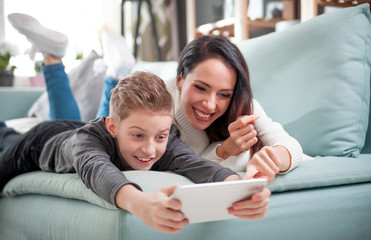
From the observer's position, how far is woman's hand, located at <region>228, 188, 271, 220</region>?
2.16 feet

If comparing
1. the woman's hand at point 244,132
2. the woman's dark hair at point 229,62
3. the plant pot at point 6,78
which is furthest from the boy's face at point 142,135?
the plant pot at point 6,78

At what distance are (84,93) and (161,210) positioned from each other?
1513 mm

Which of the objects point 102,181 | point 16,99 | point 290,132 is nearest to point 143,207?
point 102,181

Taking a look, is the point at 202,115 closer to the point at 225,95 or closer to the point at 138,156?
the point at 225,95

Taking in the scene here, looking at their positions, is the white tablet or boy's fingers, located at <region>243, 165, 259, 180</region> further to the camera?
boy's fingers, located at <region>243, 165, 259, 180</region>

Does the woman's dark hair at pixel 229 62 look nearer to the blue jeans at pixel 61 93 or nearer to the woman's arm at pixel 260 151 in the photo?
the woman's arm at pixel 260 151

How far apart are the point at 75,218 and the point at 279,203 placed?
1.51 feet

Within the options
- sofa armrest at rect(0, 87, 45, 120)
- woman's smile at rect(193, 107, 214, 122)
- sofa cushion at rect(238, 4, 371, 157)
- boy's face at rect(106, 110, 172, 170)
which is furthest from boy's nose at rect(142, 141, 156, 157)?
sofa armrest at rect(0, 87, 45, 120)

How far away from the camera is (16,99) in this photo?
7.13ft

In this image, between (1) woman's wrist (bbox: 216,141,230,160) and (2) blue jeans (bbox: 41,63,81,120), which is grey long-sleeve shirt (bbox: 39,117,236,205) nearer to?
(1) woman's wrist (bbox: 216,141,230,160)

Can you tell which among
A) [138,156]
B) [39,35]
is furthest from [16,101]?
[138,156]

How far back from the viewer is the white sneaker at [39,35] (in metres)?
1.55

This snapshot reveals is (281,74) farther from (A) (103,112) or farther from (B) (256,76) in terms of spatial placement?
(A) (103,112)

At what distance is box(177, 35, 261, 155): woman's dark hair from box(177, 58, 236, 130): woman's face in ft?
0.05
